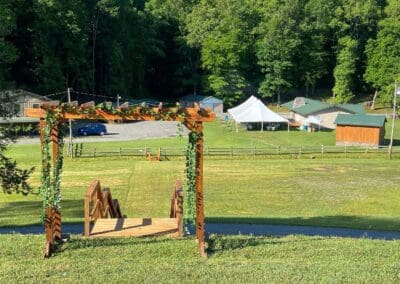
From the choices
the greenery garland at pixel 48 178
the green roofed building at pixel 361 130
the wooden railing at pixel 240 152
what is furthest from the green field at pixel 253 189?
the greenery garland at pixel 48 178

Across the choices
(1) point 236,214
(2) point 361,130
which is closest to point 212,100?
(2) point 361,130

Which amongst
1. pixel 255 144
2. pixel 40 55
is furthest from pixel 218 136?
pixel 40 55

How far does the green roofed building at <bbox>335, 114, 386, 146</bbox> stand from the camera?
45.9 m

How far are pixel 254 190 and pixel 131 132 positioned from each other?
2965 centimetres

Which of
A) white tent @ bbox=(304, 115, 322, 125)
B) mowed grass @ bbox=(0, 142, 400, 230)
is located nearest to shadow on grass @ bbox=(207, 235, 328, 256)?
mowed grass @ bbox=(0, 142, 400, 230)

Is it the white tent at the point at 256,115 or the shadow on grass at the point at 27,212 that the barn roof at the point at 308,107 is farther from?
the shadow on grass at the point at 27,212

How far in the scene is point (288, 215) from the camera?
68.0 feet

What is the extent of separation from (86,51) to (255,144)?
125ft

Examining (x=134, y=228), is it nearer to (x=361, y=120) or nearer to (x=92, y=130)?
(x=361, y=120)

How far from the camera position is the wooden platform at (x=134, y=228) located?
10773mm

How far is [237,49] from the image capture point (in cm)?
8088

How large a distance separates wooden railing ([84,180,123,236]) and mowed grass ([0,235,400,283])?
68 cm

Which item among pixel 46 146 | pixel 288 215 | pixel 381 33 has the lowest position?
pixel 288 215

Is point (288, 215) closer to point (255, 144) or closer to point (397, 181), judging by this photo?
point (397, 181)
